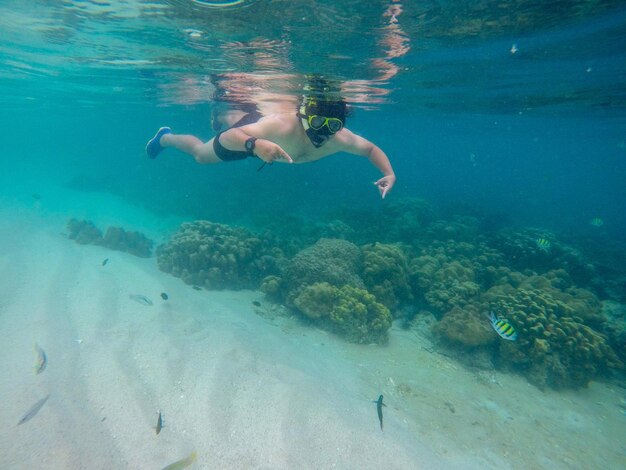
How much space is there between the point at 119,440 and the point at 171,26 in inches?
423

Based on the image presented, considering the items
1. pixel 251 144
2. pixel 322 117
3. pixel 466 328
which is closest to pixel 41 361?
pixel 251 144

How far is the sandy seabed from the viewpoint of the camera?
359 centimetres

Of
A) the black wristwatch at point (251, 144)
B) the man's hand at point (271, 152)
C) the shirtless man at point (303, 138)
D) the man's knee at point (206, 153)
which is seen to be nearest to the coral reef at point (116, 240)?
the man's knee at point (206, 153)

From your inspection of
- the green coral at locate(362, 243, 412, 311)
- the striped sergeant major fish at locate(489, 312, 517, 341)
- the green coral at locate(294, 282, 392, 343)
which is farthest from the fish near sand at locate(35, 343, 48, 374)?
the striped sergeant major fish at locate(489, 312, 517, 341)

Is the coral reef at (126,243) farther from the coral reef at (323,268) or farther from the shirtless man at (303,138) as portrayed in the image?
the shirtless man at (303,138)

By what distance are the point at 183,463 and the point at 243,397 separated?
129 centimetres

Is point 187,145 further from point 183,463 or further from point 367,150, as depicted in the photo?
point 183,463

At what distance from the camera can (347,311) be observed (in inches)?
281

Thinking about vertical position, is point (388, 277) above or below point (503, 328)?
below

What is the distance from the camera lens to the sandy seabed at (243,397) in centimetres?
359

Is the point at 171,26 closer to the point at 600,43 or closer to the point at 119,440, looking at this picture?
the point at 119,440

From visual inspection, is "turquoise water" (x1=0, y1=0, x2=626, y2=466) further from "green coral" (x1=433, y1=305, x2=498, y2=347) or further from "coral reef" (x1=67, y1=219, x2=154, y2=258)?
"coral reef" (x1=67, y1=219, x2=154, y2=258)

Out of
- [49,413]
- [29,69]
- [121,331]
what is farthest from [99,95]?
[49,413]

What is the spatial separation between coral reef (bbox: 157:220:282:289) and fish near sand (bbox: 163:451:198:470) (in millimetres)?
6288
